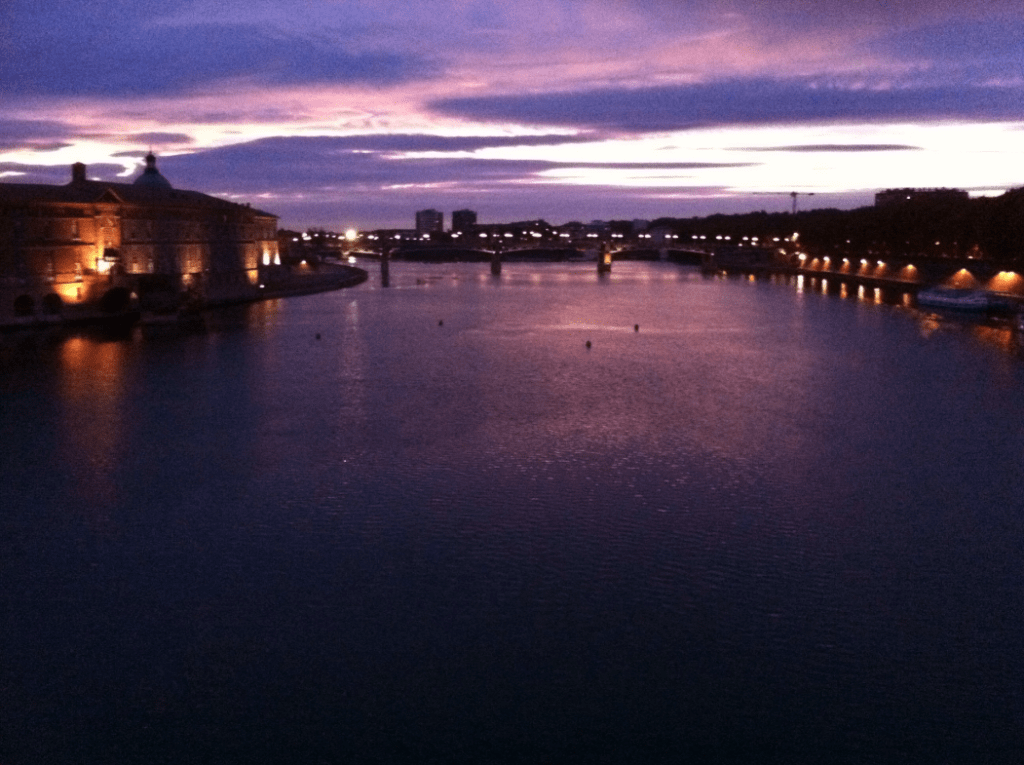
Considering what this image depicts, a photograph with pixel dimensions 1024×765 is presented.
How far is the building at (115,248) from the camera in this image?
17.1 meters

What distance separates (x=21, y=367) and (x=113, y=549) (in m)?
8.21

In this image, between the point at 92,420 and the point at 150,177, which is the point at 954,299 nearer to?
the point at 92,420

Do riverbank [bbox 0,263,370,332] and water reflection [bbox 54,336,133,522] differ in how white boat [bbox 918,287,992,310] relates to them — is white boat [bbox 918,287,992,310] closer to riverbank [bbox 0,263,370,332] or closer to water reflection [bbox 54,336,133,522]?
riverbank [bbox 0,263,370,332]

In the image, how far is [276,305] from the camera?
921 inches

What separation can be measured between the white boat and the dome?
18.3 metres

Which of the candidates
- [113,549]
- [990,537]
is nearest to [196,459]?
[113,549]

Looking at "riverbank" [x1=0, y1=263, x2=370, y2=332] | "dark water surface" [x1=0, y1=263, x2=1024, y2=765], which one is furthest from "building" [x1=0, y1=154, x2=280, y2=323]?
"dark water surface" [x1=0, y1=263, x2=1024, y2=765]

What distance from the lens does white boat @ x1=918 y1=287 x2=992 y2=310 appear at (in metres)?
20.8

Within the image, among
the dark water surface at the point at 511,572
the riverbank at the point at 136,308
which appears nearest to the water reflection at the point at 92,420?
the dark water surface at the point at 511,572

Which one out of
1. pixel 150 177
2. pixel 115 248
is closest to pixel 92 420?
pixel 115 248

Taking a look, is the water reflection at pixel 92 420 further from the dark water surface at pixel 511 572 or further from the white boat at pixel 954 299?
the white boat at pixel 954 299

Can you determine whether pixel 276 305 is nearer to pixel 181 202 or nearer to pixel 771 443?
pixel 181 202

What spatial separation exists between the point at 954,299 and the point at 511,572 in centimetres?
1870

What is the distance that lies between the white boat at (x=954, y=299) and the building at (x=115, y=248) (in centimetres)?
1567
